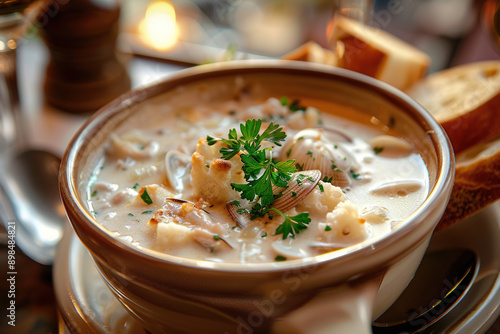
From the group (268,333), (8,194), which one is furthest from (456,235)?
(8,194)

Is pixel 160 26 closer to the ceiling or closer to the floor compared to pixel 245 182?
closer to the floor

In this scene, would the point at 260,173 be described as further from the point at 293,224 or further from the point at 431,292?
the point at 431,292

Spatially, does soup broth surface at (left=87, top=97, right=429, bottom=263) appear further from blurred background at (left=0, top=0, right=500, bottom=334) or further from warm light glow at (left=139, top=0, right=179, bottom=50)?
warm light glow at (left=139, top=0, right=179, bottom=50)

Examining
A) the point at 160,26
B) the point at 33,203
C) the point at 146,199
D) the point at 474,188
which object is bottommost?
the point at 33,203

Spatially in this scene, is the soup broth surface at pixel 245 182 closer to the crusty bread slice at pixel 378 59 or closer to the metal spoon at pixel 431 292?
the metal spoon at pixel 431 292

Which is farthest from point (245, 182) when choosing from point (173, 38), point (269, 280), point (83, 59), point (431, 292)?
point (173, 38)

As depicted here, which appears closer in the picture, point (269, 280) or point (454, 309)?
point (269, 280)

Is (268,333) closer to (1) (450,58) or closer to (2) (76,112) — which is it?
(2) (76,112)

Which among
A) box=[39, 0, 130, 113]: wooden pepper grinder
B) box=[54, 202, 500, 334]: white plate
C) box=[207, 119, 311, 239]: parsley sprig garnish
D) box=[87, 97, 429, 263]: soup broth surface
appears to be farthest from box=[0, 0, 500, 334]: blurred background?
box=[207, 119, 311, 239]: parsley sprig garnish
